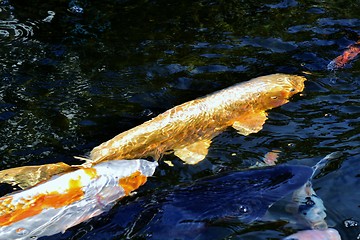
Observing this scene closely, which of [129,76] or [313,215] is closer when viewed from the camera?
[313,215]

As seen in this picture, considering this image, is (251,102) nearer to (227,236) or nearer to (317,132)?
(317,132)

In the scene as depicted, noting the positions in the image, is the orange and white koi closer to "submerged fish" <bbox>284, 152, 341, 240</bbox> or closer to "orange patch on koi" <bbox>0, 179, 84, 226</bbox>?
"orange patch on koi" <bbox>0, 179, 84, 226</bbox>

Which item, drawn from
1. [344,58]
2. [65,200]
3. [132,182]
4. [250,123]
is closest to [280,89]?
[250,123]

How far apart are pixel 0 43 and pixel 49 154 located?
2760 millimetres

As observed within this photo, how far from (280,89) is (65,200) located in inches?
117

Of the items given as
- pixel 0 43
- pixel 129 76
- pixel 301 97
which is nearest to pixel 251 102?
pixel 301 97

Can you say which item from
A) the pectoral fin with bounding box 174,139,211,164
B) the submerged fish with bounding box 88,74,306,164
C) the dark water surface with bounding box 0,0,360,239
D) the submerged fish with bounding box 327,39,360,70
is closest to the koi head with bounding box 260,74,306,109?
the submerged fish with bounding box 88,74,306,164

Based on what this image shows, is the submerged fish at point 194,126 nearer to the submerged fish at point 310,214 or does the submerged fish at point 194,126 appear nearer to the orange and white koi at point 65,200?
the orange and white koi at point 65,200

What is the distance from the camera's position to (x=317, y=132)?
5.48 metres

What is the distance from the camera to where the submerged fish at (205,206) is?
409cm

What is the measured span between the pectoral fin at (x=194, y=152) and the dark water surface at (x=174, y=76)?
Answer: 0.08m

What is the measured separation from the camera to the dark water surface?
202 inches

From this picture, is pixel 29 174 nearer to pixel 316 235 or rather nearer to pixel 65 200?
pixel 65 200

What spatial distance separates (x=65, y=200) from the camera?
4301 mm
